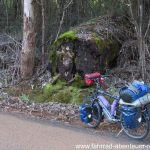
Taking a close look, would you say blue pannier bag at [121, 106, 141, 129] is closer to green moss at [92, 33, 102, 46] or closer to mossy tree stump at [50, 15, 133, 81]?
mossy tree stump at [50, 15, 133, 81]

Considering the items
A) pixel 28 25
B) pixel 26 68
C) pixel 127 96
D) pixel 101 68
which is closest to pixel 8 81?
pixel 26 68

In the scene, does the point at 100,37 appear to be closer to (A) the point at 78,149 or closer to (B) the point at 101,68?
(B) the point at 101,68

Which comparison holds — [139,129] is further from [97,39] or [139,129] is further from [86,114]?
[97,39]

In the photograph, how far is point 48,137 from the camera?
324 inches

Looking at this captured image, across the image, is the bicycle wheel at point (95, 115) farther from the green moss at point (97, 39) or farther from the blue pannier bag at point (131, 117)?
the green moss at point (97, 39)

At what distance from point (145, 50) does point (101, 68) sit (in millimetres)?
1379

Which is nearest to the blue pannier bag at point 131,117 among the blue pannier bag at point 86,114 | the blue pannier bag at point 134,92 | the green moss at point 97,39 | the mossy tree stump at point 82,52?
the blue pannier bag at point 134,92

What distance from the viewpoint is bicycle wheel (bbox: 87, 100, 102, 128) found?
357 inches

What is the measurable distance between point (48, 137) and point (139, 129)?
1.89 metres

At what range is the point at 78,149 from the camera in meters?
7.51

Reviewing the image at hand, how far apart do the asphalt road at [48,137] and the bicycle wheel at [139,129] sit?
16cm

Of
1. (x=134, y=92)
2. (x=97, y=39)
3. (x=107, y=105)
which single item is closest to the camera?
(x=134, y=92)

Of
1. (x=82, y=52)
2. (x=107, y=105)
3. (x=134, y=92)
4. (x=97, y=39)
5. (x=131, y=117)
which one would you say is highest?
(x=97, y=39)

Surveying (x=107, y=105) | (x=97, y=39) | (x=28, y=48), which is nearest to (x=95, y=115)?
(x=107, y=105)
